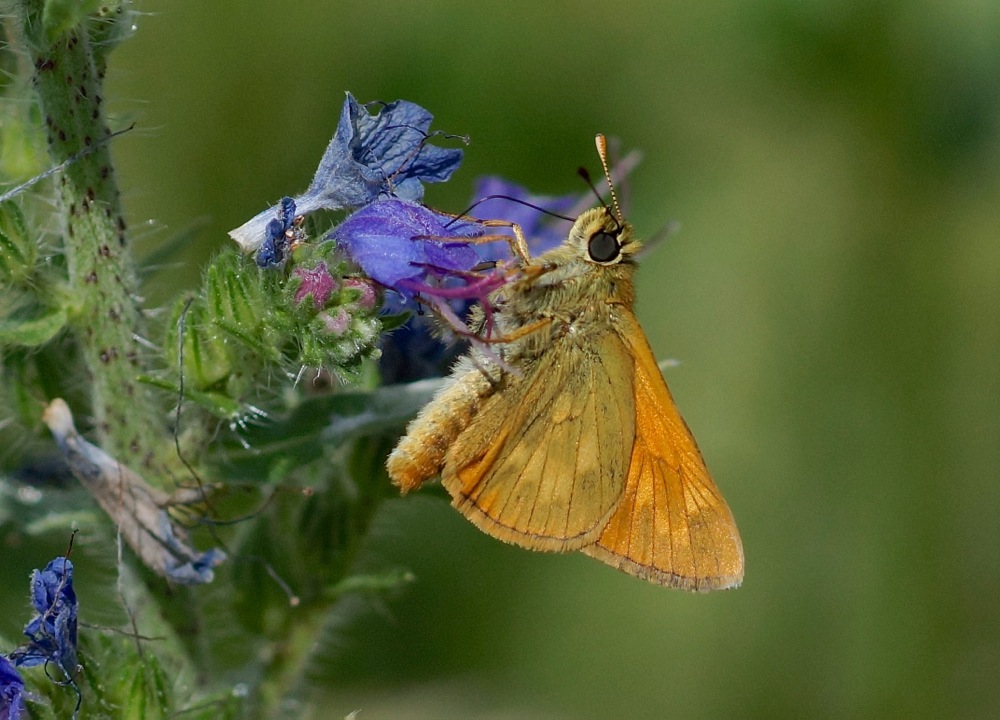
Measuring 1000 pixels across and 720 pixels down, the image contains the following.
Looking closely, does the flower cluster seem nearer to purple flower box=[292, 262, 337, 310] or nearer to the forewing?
purple flower box=[292, 262, 337, 310]

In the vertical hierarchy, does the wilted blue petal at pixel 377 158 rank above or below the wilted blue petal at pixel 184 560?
above

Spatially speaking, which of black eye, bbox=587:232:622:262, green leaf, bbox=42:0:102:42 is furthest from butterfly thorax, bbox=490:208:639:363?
green leaf, bbox=42:0:102:42

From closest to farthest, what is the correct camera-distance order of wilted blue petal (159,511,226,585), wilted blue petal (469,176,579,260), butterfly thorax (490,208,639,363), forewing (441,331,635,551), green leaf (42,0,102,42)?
green leaf (42,0,102,42) → wilted blue petal (159,511,226,585) → forewing (441,331,635,551) → butterfly thorax (490,208,639,363) → wilted blue petal (469,176,579,260)

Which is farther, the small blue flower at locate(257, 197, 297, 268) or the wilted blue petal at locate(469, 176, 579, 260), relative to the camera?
the wilted blue petal at locate(469, 176, 579, 260)

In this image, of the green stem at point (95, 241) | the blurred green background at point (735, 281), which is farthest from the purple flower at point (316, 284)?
the blurred green background at point (735, 281)

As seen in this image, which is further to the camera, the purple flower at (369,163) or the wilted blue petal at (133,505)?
the wilted blue petal at (133,505)

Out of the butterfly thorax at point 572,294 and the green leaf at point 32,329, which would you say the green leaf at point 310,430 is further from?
the green leaf at point 32,329
